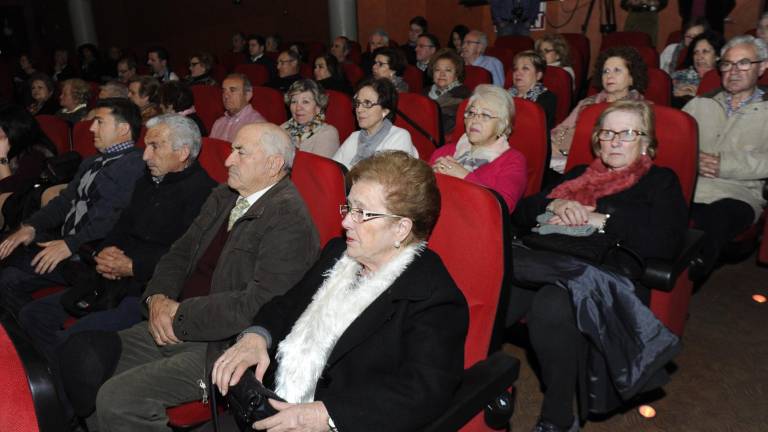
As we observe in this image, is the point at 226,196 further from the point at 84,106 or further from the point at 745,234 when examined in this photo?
the point at 84,106

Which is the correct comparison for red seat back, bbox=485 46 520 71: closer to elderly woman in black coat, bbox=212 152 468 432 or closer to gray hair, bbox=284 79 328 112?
gray hair, bbox=284 79 328 112

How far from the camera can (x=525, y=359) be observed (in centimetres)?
253

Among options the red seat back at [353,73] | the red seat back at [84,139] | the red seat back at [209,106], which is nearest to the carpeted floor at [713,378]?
the red seat back at [84,139]

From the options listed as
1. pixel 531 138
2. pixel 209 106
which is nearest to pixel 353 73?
pixel 209 106

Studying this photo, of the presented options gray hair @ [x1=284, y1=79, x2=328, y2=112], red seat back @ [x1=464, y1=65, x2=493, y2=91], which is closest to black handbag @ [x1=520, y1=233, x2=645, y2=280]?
gray hair @ [x1=284, y1=79, x2=328, y2=112]

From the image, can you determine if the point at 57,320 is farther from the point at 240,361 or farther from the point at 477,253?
the point at 477,253

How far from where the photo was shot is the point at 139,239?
2.44 m

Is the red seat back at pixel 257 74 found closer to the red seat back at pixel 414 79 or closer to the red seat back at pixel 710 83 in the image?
the red seat back at pixel 414 79

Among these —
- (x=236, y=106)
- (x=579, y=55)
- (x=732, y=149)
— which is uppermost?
(x=579, y=55)

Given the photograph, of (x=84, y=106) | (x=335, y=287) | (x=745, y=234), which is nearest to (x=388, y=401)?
(x=335, y=287)

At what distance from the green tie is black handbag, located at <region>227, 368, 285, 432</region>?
68cm

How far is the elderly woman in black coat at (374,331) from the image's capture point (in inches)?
51.7

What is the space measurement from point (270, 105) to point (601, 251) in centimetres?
296

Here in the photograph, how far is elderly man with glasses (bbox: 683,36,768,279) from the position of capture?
256 cm
